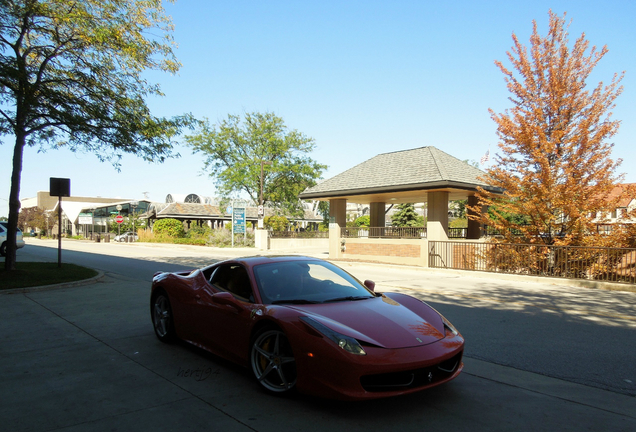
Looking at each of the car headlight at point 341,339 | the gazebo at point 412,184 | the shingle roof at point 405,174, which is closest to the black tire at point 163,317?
the car headlight at point 341,339

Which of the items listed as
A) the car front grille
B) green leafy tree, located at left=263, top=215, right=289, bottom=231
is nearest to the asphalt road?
the car front grille

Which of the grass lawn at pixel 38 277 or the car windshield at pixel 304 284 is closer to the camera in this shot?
the car windshield at pixel 304 284

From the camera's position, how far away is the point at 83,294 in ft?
35.4

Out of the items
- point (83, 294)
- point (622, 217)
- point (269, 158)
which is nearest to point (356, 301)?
point (83, 294)

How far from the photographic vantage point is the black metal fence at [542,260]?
47.2 ft

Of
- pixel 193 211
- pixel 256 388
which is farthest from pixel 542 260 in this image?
pixel 193 211

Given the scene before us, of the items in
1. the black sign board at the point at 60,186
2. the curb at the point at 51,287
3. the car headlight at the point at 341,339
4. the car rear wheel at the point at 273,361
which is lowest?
the curb at the point at 51,287

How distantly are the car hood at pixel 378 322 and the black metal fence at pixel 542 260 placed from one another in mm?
12109

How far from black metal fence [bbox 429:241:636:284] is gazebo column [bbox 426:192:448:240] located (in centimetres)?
190

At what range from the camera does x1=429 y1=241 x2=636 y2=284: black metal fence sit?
1439 centimetres

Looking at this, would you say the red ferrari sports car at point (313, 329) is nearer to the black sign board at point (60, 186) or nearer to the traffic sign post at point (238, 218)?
the black sign board at point (60, 186)

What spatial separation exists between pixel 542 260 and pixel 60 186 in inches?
626

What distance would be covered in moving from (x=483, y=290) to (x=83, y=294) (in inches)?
394

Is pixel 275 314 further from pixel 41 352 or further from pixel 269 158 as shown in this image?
pixel 269 158
